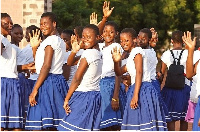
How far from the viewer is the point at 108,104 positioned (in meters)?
8.55

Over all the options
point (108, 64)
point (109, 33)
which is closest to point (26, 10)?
point (109, 33)

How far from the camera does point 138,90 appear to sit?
7477 millimetres

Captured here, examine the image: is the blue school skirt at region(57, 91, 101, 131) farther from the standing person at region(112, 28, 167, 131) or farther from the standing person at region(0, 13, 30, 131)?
the standing person at region(0, 13, 30, 131)

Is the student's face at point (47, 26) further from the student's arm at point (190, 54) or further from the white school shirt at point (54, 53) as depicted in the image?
the student's arm at point (190, 54)

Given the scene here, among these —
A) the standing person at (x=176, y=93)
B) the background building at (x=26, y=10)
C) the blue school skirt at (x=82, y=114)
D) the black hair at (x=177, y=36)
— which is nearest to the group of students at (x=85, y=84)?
the blue school skirt at (x=82, y=114)

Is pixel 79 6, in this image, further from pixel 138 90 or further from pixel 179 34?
pixel 138 90

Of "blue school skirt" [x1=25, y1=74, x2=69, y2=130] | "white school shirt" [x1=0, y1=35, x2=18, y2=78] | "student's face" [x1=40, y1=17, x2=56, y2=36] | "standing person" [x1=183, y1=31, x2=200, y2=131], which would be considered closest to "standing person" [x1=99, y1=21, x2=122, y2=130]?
"blue school skirt" [x1=25, y1=74, x2=69, y2=130]

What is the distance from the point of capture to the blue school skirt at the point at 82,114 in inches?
290

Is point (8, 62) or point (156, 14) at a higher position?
point (156, 14)

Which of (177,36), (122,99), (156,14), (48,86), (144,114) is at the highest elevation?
(156,14)

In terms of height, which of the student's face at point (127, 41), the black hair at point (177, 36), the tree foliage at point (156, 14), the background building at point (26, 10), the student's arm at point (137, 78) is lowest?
the student's arm at point (137, 78)

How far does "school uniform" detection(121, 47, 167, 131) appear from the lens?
7.56 meters

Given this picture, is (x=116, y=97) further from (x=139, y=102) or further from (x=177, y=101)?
(x=177, y=101)

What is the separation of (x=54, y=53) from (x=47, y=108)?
691 mm
